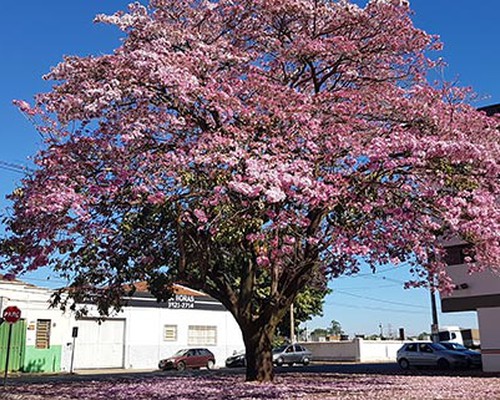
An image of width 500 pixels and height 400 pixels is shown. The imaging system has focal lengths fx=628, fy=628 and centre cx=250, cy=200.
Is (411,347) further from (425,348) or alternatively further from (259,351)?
(259,351)

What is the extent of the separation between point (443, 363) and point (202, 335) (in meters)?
18.3

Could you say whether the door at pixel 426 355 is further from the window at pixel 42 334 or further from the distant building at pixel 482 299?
the window at pixel 42 334

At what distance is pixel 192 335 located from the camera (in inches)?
1677

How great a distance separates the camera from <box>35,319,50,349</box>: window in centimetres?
3528

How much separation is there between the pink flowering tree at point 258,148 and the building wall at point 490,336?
7.22 metres

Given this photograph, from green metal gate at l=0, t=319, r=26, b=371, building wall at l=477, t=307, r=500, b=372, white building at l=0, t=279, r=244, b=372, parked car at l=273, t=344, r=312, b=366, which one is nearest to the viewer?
building wall at l=477, t=307, r=500, b=372

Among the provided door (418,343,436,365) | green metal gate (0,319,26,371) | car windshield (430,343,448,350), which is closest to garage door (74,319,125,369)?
green metal gate (0,319,26,371)

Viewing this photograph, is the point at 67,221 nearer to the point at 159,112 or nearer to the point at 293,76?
the point at 159,112

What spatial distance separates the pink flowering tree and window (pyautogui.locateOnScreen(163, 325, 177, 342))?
961 inches

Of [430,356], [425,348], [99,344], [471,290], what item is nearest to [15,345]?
[99,344]

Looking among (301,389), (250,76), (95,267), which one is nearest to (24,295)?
(95,267)

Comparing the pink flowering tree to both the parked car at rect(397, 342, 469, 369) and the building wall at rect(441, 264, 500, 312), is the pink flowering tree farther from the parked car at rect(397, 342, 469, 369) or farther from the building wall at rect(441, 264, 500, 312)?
the parked car at rect(397, 342, 469, 369)

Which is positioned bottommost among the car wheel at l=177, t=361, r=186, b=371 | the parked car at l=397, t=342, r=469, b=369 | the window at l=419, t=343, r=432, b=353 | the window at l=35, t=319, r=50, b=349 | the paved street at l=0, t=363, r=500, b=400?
the paved street at l=0, t=363, r=500, b=400

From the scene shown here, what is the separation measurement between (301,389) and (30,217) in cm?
822
